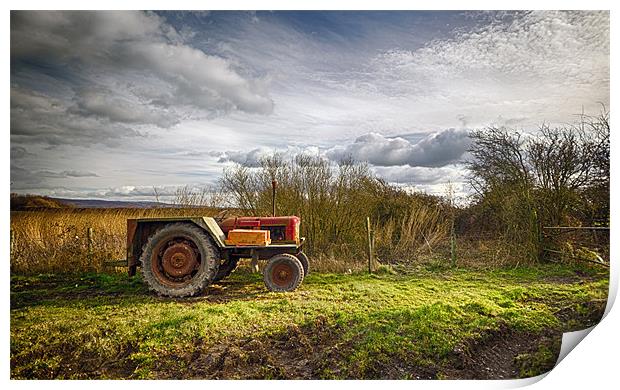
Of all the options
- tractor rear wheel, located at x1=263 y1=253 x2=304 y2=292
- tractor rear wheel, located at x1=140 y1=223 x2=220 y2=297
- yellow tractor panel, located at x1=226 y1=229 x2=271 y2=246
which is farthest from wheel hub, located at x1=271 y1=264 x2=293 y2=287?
tractor rear wheel, located at x1=140 y1=223 x2=220 y2=297

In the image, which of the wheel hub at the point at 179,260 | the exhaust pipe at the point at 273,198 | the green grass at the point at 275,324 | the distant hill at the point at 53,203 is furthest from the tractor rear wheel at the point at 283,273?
the distant hill at the point at 53,203

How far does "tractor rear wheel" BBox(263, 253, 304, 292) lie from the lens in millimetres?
5203

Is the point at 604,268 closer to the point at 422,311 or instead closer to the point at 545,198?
the point at 545,198

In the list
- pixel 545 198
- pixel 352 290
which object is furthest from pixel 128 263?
pixel 545 198

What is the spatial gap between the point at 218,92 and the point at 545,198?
434 cm

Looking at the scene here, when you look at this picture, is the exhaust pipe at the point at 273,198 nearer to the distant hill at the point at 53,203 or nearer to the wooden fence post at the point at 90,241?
the distant hill at the point at 53,203

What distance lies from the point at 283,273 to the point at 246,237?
1.97ft

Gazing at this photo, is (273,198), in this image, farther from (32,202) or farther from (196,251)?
(32,202)

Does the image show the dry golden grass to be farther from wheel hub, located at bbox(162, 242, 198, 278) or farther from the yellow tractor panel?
the yellow tractor panel

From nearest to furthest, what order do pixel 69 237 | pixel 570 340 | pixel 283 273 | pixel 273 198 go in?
pixel 570 340 → pixel 283 273 → pixel 273 198 → pixel 69 237

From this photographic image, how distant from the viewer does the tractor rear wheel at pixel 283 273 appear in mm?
5203

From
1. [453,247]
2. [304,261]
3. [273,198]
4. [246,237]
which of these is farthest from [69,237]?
[453,247]

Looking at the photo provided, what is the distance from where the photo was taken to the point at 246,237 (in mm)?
5188
